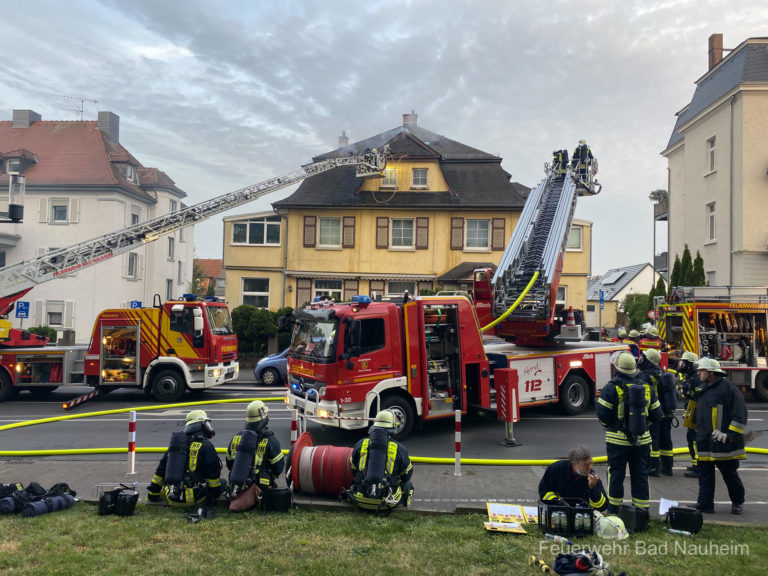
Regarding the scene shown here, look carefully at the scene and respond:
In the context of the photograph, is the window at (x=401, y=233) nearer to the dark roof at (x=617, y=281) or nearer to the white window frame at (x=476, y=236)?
the white window frame at (x=476, y=236)

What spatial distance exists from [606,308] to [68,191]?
49206mm

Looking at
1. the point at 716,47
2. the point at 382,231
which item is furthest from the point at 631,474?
the point at 716,47

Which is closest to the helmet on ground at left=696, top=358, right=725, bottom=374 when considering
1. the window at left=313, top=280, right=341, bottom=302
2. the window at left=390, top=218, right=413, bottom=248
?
the window at left=390, top=218, right=413, bottom=248

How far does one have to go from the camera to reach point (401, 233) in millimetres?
28375

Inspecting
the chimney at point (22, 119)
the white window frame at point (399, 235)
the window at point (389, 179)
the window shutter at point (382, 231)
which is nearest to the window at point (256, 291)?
the window shutter at point (382, 231)

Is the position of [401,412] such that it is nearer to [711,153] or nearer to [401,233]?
[401,233]

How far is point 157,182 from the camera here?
38.4m

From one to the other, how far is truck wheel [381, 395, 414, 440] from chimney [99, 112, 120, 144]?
3672cm

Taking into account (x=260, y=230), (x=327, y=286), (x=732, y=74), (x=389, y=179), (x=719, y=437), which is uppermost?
(x=732, y=74)

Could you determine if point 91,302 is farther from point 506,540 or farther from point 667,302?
point 506,540

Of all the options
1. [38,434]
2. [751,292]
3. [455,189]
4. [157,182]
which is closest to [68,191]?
[157,182]

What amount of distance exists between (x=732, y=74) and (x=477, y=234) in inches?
481

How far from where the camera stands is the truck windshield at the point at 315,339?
9.62m

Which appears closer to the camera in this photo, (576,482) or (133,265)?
(576,482)
